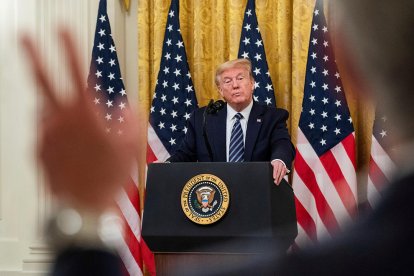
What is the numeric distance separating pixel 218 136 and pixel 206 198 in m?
1.92

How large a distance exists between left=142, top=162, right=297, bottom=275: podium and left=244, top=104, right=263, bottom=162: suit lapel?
0.72m

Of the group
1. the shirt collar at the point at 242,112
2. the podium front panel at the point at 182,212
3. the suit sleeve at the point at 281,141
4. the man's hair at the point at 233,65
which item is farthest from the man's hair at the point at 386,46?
the man's hair at the point at 233,65

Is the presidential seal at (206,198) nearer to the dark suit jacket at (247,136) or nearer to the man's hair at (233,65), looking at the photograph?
the dark suit jacket at (247,136)

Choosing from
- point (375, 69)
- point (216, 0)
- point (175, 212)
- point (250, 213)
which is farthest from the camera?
point (216, 0)

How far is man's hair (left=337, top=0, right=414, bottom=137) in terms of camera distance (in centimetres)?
34

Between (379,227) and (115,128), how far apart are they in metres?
0.17

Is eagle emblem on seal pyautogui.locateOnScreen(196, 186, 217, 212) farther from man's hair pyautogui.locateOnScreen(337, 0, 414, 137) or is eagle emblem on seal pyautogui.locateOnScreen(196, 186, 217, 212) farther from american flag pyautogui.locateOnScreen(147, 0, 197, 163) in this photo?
american flag pyautogui.locateOnScreen(147, 0, 197, 163)

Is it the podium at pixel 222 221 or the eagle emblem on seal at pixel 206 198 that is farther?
the eagle emblem on seal at pixel 206 198

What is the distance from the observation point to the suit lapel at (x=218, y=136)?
312cm

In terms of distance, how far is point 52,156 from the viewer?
1.24 ft

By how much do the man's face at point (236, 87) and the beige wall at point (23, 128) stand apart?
2.65m

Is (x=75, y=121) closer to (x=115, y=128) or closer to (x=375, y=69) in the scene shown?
(x=115, y=128)

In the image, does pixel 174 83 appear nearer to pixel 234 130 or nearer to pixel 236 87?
pixel 236 87

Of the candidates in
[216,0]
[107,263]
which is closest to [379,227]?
[107,263]
